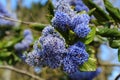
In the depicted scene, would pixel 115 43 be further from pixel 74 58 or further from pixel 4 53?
pixel 4 53

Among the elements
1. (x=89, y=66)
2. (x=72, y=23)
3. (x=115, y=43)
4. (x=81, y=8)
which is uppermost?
(x=81, y=8)

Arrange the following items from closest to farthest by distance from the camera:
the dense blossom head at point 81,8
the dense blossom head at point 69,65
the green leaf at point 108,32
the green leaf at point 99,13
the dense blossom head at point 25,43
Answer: the dense blossom head at point 69,65 → the green leaf at point 108,32 → the green leaf at point 99,13 → the dense blossom head at point 81,8 → the dense blossom head at point 25,43

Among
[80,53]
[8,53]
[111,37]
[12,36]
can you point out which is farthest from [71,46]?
[12,36]

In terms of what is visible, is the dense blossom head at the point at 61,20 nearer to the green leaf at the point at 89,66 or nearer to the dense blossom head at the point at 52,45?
the dense blossom head at the point at 52,45

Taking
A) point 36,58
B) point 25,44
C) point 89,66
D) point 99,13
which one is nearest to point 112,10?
point 99,13

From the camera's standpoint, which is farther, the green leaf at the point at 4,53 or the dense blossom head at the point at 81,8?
the green leaf at the point at 4,53

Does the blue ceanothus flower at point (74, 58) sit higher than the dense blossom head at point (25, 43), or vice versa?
the dense blossom head at point (25, 43)

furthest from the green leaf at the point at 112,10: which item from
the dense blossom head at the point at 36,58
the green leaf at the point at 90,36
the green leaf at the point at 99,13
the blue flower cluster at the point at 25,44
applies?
the blue flower cluster at the point at 25,44
